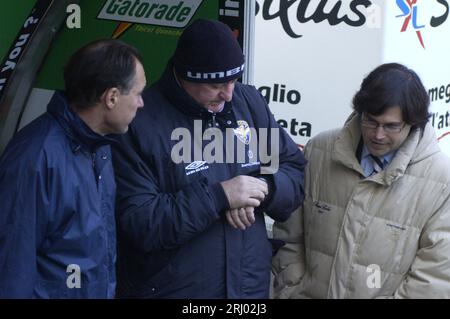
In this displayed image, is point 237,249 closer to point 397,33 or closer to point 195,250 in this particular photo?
point 195,250

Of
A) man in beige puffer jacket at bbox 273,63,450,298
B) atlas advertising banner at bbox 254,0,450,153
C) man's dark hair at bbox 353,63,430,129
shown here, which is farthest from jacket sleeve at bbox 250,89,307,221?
atlas advertising banner at bbox 254,0,450,153

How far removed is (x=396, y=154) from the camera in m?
2.96

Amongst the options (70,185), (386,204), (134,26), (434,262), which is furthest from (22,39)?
(434,262)

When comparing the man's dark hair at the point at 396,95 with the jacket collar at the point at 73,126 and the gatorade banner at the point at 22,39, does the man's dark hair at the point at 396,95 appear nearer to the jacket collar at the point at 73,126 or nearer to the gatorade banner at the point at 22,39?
the jacket collar at the point at 73,126

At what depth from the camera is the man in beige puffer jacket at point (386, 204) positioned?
2883 millimetres

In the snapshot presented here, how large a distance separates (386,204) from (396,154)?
175mm

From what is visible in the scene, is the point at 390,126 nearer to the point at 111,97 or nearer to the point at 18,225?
the point at 111,97

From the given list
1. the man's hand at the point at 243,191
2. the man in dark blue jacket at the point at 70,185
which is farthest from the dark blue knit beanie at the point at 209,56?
the man's hand at the point at 243,191

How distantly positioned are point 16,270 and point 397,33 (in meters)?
3.08

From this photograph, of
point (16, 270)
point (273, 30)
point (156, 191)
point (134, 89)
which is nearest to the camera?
point (16, 270)

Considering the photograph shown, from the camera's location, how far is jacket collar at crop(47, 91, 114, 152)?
2.59 meters

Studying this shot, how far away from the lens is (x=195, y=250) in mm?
2941

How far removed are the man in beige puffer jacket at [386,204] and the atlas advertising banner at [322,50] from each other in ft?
6.03
